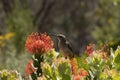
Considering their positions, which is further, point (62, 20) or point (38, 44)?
point (62, 20)

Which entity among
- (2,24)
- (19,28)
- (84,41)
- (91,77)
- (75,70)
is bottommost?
(91,77)

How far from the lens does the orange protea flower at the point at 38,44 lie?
11.8 ft

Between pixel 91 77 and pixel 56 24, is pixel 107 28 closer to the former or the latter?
pixel 56 24

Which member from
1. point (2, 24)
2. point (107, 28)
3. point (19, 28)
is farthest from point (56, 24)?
point (19, 28)

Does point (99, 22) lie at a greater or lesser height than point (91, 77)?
greater

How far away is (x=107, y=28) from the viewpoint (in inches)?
778

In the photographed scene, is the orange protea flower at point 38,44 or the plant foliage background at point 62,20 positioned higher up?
the plant foliage background at point 62,20

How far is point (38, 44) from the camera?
3.58 m

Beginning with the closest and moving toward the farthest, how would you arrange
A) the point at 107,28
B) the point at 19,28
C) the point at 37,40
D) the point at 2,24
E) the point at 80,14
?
the point at 37,40
the point at 19,28
the point at 2,24
the point at 107,28
the point at 80,14

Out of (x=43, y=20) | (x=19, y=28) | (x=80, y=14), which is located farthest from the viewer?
(x=80, y=14)

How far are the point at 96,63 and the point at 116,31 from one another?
1588 centimetres

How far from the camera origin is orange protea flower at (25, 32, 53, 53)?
358cm

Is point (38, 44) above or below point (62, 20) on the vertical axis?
below

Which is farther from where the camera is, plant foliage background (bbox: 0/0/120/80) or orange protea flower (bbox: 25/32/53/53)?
plant foliage background (bbox: 0/0/120/80)
